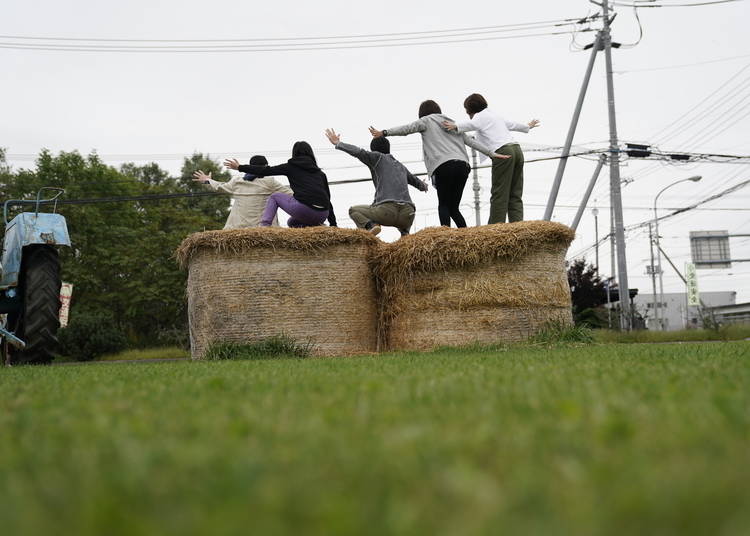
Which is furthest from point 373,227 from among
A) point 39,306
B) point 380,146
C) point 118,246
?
point 118,246

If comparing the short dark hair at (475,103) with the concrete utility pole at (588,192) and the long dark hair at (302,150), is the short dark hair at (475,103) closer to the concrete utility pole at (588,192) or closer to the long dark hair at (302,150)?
the long dark hair at (302,150)

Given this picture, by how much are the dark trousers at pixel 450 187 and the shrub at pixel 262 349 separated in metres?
2.56

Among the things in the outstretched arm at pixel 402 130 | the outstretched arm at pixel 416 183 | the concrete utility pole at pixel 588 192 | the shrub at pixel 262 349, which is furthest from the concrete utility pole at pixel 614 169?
the shrub at pixel 262 349

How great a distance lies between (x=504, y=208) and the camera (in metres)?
9.42

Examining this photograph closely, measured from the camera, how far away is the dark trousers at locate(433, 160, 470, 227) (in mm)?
9195

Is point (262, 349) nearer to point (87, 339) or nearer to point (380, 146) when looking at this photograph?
point (380, 146)

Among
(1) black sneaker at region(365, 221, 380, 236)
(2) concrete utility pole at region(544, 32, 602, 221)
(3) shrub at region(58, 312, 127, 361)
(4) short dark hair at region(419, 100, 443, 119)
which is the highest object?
(2) concrete utility pole at region(544, 32, 602, 221)

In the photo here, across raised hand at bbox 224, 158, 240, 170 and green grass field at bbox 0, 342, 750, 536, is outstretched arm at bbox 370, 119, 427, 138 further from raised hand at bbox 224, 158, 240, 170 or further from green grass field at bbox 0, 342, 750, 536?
green grass field at bbox 0, 342, 750, 536

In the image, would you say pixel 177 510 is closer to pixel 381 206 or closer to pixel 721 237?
pixel 381 206

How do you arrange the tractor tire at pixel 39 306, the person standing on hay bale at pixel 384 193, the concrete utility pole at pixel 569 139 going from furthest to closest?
the concrete utility pole at pixel 569 139 < the person standing on hay bale at pixel 384 193 < the tractor tire at pixel 39 306

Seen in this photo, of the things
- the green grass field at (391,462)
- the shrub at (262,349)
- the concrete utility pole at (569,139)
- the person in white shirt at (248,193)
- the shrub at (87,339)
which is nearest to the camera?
the green grass field at (391,462)

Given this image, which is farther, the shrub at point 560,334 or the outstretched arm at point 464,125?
the outstretched arm at point 464,125

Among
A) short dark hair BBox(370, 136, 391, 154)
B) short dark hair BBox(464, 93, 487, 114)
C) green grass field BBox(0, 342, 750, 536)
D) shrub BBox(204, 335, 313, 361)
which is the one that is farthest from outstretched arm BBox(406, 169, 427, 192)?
green grass field BBox(0, 342, 750, 536)

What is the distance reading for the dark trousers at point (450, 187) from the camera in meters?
9.20
